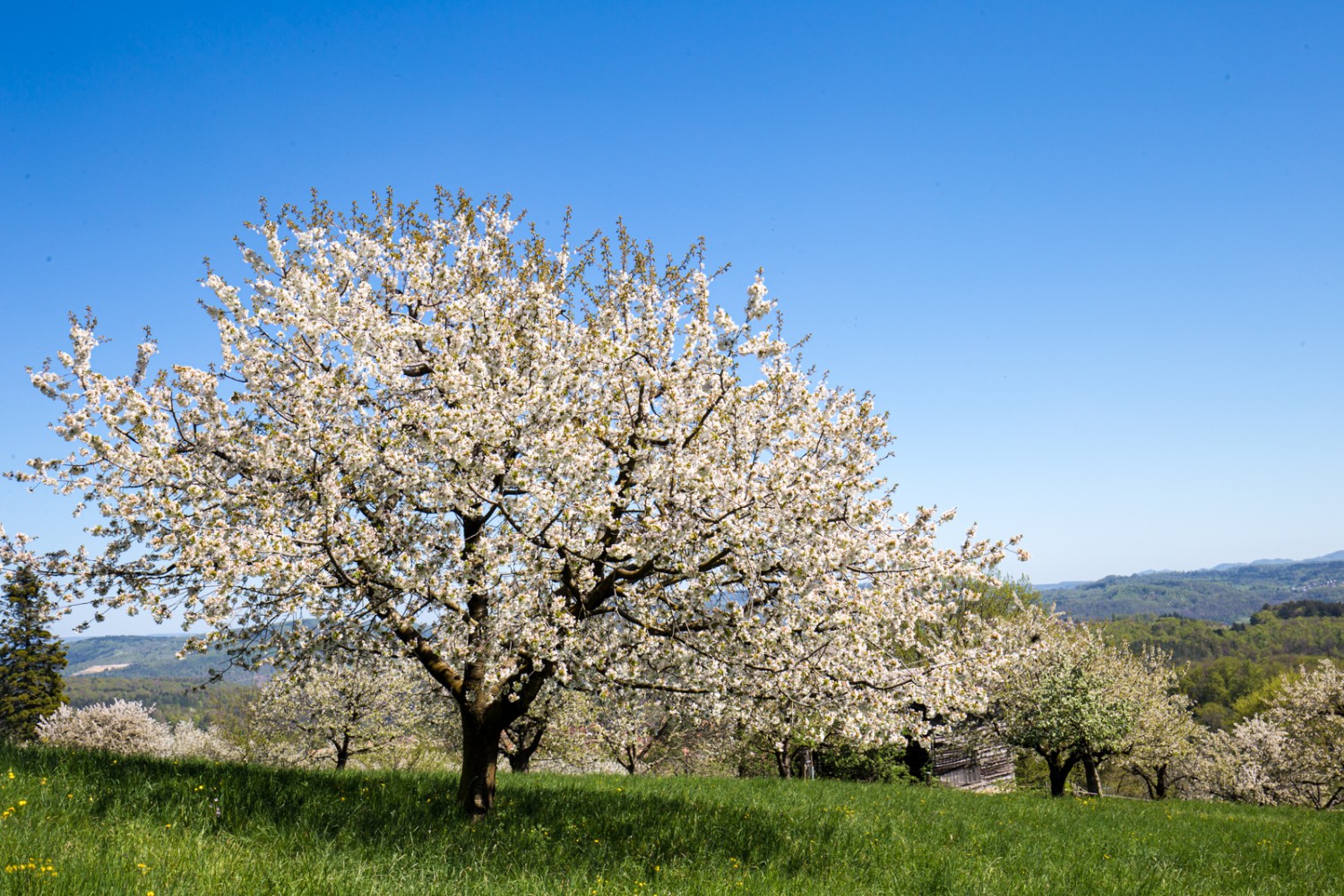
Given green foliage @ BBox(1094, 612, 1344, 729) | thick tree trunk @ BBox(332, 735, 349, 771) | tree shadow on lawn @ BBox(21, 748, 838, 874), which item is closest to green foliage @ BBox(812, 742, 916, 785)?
tree shadow on lawn @ BBox(21, 748, 838, 874)

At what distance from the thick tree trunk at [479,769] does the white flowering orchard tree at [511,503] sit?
0.04 m

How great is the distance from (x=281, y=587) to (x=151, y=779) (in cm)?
341

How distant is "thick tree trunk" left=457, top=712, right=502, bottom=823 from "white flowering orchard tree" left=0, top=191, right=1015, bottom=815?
42 mm

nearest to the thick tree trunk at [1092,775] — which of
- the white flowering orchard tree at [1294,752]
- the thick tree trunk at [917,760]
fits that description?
the thick tree trunk at [917,760]

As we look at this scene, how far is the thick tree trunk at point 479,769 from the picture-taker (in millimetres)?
10898

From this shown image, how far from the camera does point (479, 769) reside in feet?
36.0

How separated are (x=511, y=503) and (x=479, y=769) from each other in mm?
4529

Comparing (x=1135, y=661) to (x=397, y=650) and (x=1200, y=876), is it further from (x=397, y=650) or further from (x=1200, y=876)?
(x=397, y=650)

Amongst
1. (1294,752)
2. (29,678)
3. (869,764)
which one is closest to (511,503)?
(869,764)

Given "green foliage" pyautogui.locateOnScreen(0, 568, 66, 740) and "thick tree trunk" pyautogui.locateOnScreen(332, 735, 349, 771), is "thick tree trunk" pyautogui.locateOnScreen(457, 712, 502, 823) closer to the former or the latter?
"thick tree trunk" pyautogui.locateOnScreen(332, 735, 349, 771)

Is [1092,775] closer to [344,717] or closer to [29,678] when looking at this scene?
[344,717]

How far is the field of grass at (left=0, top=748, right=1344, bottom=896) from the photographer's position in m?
6.63

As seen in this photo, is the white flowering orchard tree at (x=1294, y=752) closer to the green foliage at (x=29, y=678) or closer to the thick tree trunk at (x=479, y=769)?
the thick tree trunk at (x=479, y=769)

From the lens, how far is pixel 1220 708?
114 meters
